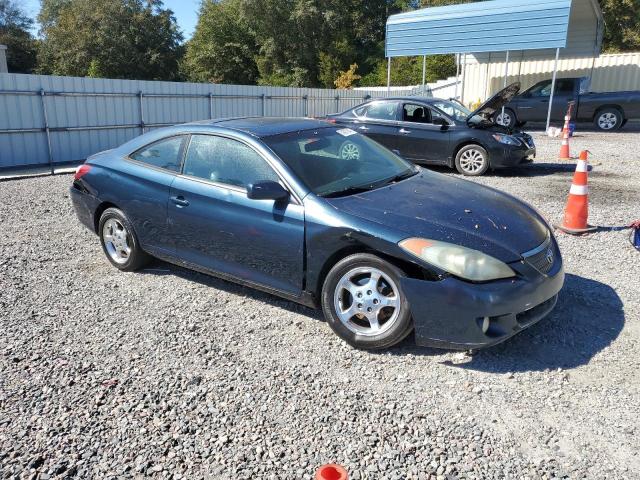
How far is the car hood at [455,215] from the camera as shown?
338cm

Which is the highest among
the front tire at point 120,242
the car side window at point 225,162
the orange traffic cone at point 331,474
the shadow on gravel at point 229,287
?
the car side window at point 225,162

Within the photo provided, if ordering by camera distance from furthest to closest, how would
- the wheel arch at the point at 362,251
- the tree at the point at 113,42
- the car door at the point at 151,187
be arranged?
1. the tree at the point at 113,42
2. the car door at the point at 151,187
3. the wheel arch at the point at 362,251

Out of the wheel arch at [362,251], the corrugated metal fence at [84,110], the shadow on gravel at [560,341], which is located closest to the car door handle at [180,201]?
the wheel arch at [362,251]

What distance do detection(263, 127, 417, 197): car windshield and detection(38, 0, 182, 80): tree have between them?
143 ft

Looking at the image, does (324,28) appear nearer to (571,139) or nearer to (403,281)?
(571,139)

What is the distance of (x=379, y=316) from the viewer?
349 cm

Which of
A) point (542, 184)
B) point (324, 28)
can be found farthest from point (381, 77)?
point (542, 184)

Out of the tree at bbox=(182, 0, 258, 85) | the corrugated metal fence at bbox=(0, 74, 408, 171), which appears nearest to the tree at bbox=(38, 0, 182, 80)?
the tree at bbox=(182, 0, 258, 85)

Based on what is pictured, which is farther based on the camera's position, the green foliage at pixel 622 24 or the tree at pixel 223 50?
the tree at pixel 223 50

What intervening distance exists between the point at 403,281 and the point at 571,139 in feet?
47.3

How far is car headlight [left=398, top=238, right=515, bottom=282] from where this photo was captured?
320 cm

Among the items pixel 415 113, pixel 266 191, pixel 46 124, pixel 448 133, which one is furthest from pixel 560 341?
pixel 46 124

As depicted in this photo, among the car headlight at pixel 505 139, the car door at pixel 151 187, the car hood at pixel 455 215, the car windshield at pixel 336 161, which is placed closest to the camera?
the car hood at pixel 455 215

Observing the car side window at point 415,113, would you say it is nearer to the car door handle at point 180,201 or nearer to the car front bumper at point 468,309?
the car door handle at point 180,201
